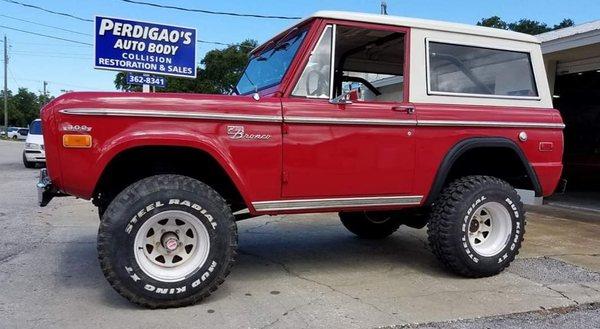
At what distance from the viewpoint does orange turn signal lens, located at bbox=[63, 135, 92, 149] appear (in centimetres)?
354

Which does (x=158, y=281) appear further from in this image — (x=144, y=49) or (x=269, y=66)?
(x=144, y=49)

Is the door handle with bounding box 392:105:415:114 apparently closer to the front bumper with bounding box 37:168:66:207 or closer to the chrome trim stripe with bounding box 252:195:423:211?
the chrome trim stripe with bounding box 252:195:423:211

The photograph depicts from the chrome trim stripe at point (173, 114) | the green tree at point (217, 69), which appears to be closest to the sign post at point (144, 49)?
the green tree at point (217, 69)

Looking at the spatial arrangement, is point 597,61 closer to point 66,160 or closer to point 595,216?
point 595,216

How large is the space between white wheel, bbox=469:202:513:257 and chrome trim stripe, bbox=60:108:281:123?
218 cm

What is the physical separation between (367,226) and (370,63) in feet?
6.32

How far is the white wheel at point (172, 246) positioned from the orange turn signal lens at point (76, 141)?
2.26 ft

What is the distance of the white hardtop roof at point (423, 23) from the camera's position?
4.26 meters

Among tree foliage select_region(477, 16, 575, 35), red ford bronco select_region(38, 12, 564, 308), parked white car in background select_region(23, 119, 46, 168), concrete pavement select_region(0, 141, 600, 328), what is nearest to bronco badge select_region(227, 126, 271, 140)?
red ford bronco select_region(38, 12, 564, 308)

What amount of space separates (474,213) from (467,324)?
1.31 m

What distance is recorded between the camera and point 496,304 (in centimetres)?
405

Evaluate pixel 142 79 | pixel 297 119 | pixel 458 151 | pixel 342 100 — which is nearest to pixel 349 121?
pixel 342 100

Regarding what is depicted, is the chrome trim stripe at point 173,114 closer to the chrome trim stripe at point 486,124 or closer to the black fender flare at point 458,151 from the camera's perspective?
the chrome trim stripe at point 486,124

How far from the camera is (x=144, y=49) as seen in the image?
13195mm
